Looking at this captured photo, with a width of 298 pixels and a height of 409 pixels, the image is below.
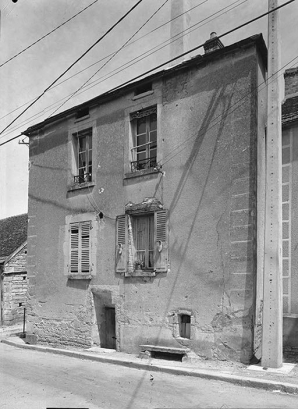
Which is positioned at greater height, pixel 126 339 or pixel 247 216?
pixel 247 216

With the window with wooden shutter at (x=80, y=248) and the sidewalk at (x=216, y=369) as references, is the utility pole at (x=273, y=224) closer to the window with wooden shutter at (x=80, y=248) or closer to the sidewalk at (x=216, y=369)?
the sidewalk at (x=216, y=369)

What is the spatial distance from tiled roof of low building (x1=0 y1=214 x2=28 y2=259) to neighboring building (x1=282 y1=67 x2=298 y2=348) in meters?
13.0

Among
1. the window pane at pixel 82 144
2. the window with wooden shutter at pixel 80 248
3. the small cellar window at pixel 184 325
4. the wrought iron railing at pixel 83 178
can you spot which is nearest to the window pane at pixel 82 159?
the window pane at pixel 82 144

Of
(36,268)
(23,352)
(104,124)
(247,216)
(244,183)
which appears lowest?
(23,352)

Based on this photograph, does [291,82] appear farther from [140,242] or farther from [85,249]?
[85,249]

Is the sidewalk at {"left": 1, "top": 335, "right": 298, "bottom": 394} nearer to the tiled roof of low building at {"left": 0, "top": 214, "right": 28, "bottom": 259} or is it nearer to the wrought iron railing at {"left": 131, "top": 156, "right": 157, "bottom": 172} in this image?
the wrought iron railing at {"left": 131, "top": 156, "right": 157, "bottom": 172}

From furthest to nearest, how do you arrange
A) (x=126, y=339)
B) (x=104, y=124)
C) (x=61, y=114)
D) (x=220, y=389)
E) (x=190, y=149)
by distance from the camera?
(x=61, y=114)
(x=104, y=124)
(x=126, y=339)
(x=190, y=149)
(x=220, y=389)

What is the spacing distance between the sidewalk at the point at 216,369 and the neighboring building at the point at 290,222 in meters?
1.36

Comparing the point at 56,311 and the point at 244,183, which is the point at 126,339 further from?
the point at 244,183

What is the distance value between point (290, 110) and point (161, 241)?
14.9 feet

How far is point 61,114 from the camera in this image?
12.9 meters

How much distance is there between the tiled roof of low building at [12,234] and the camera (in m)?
19.2

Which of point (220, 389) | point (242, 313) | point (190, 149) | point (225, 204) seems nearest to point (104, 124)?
point (190, 149)

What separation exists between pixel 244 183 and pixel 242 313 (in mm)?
2736
